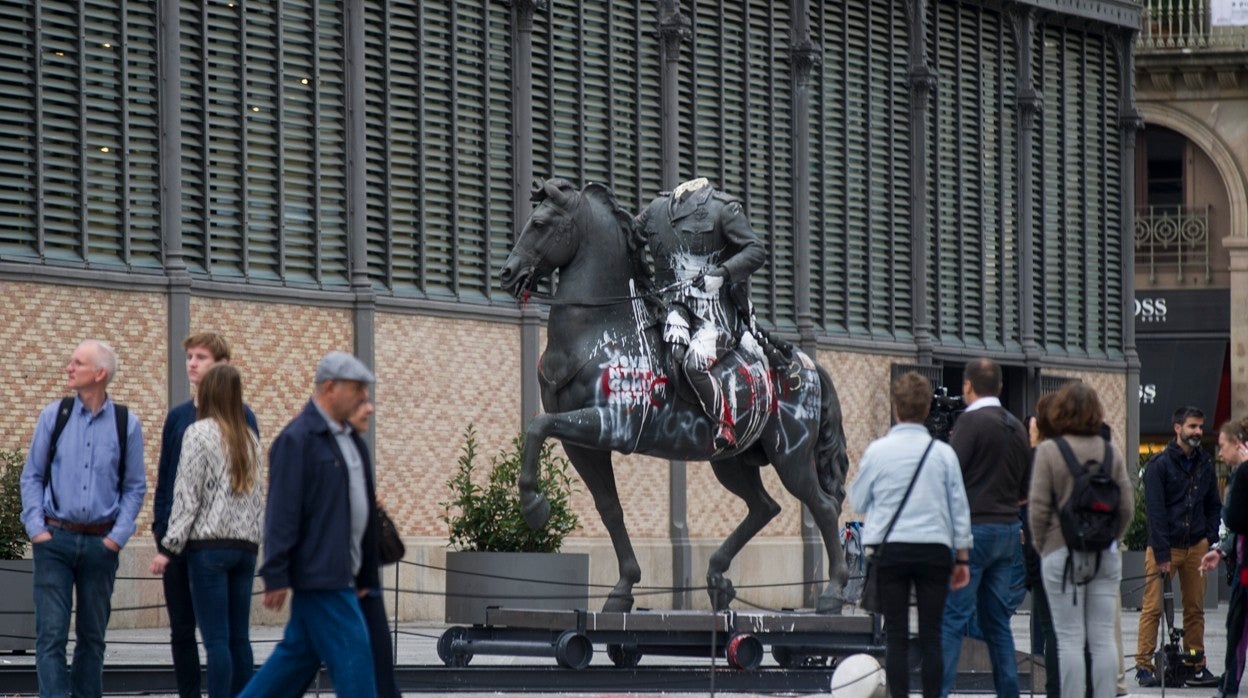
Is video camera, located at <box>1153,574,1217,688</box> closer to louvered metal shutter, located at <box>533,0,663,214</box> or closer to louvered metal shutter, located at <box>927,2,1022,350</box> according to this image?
louvered metal shutter, located at <box>533,0,663,214</box>

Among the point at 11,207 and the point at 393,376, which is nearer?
the point at 11,207

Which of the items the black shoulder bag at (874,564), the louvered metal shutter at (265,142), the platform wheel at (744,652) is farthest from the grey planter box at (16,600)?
the black shoulder bag at (874,564)

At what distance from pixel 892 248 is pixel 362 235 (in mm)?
9676

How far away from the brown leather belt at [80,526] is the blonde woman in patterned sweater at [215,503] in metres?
0.52

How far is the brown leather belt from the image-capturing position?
38.7ft

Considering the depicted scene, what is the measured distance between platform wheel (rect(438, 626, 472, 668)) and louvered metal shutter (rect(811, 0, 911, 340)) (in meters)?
15.1

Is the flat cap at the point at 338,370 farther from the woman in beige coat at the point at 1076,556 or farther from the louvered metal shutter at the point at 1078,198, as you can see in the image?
the louvered metal shutter at the point at 1078,198

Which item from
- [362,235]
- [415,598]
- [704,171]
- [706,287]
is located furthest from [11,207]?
[704,171]

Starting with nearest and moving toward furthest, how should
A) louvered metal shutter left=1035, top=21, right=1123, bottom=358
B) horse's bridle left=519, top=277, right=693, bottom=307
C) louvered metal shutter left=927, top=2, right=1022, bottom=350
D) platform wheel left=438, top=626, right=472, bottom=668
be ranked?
horse's bridle left=519, top=277, right=693, bottom=307
platform wheel left=438, top=626, right=472, bottom=668
louvered metal shutter left=927, top=2, right=1022, bottom=350
louvered metal shutter left=1035, top=21, right=1123, bottom=358

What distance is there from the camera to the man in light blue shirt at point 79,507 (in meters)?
11.8

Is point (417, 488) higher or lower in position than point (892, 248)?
lower

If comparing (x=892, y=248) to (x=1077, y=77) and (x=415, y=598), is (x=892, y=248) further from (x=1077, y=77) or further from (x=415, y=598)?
(x=415, y=598)

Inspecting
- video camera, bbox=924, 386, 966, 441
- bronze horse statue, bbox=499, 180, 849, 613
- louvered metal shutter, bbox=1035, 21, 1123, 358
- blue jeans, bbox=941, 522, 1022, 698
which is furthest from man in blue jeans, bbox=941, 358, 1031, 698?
louvered metal shutter, bbox=1035, 21, 1123, 358

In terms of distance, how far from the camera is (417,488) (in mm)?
25438
